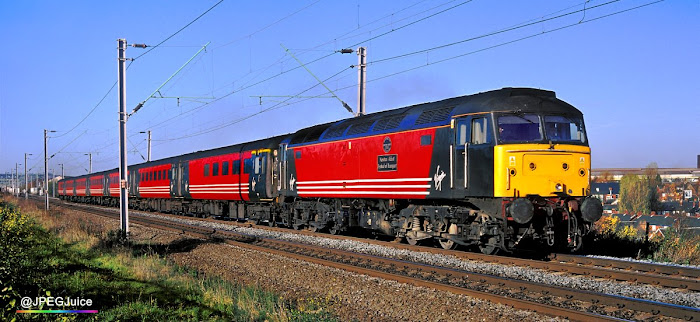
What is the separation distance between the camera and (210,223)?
105ft

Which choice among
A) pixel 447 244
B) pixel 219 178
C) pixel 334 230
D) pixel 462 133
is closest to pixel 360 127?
pixel 334 230

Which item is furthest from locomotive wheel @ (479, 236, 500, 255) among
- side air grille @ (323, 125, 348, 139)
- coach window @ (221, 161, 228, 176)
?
coach window @ (221, 161, 228, 176)

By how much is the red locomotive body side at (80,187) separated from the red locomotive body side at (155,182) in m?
27.0

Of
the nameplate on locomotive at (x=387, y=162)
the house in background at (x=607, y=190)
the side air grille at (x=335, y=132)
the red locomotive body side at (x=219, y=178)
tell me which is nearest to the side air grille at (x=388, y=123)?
the nameplate on locomotive at (x=387, y=162)

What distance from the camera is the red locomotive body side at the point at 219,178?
30.5 m

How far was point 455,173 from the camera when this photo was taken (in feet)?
51.1

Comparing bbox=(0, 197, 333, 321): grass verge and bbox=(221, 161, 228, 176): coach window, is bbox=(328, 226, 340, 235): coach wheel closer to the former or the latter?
bbox=(0, 197, 333, 321): grass verge

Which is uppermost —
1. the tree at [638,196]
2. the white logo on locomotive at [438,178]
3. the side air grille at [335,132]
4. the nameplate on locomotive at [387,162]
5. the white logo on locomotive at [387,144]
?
the side air grille at [335,132]

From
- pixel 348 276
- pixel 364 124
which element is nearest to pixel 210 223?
pixel 364 124

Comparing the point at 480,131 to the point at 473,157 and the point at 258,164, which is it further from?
the point at 258,164

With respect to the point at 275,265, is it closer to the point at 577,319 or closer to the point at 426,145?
the point at 426,145

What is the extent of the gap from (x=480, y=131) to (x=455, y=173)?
130cm

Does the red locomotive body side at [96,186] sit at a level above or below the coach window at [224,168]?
below

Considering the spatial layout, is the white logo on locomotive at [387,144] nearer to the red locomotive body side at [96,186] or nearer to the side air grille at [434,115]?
the side air grille at [434,115]
